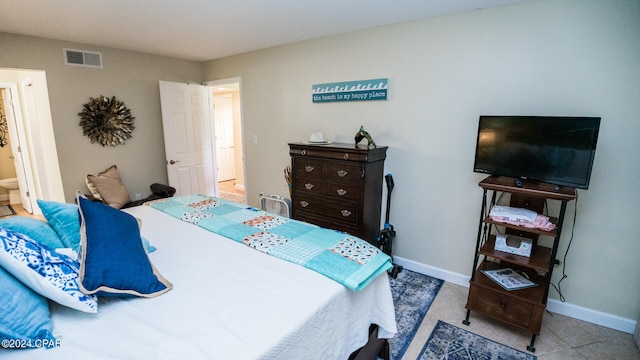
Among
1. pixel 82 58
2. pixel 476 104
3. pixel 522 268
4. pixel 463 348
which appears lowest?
pixel 463 348

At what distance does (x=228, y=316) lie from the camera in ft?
3.88

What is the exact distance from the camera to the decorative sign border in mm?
3008

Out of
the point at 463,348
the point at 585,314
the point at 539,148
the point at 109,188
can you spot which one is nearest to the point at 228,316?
the point at 463,348

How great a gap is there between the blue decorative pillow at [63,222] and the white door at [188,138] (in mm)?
2963

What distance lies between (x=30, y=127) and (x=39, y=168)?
0.59m

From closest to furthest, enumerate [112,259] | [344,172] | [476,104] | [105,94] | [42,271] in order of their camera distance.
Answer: [42,271] < [112,259] < [476,104] < [344,172] < [105,94]

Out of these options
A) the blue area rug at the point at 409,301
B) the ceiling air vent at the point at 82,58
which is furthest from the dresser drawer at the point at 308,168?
the ceiling air vent at the point at 82,58

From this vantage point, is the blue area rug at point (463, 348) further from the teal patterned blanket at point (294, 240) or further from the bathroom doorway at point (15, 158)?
the bathroom doorway at point (15, 158)

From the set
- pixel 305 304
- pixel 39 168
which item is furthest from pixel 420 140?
pixel 39 168

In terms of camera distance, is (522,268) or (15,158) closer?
(522,268)

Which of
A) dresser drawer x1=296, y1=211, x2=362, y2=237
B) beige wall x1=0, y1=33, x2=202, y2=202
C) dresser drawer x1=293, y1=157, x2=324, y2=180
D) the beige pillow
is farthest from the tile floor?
beige wall x1=0, y1=33, x2=202, y2=202

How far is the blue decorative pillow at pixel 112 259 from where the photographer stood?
1.20 meters

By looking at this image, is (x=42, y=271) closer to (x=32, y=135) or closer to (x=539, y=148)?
(x=539, y=148)

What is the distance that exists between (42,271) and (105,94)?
11.8 feet
